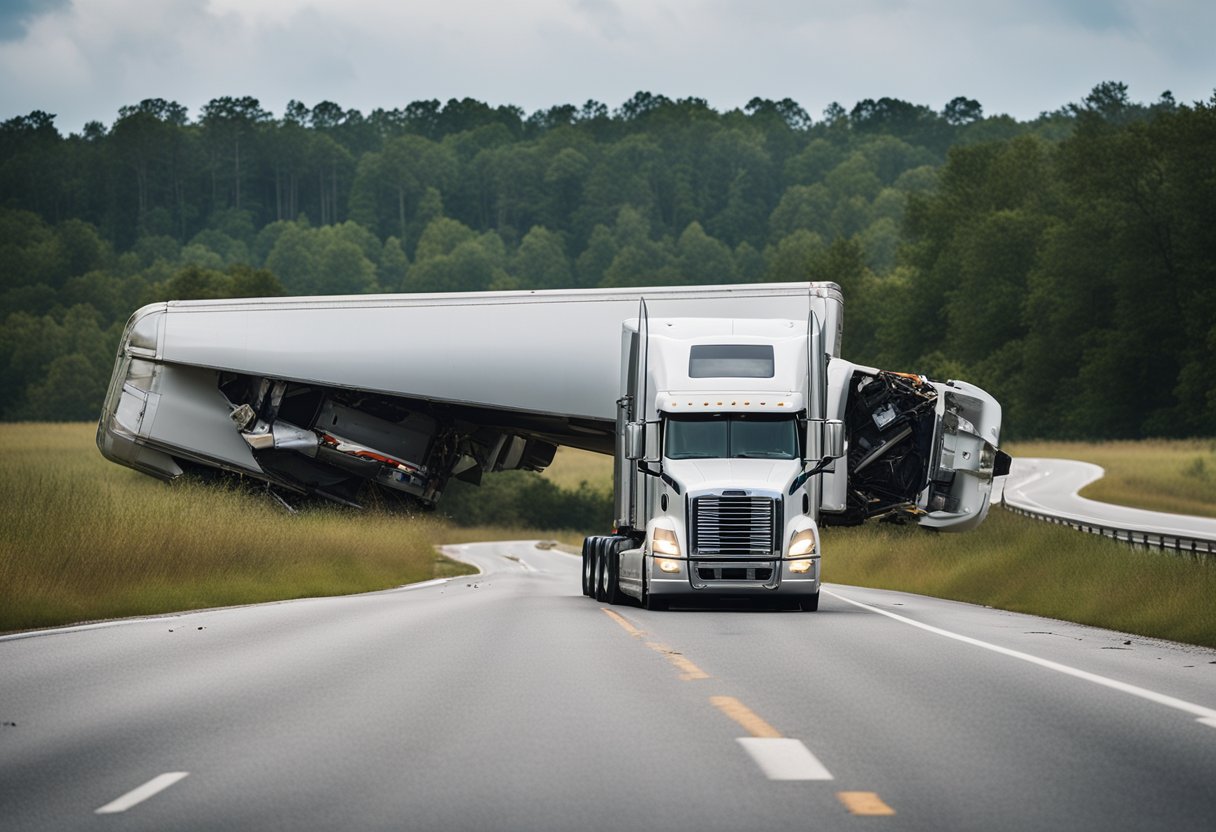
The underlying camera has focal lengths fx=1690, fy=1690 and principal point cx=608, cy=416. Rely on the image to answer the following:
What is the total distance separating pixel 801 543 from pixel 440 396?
1228cm

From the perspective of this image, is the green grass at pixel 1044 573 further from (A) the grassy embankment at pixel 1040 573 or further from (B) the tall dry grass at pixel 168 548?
(B) the tall dry grass at pixel 168 548

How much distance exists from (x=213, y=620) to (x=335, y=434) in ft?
49.7

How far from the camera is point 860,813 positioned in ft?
24.6

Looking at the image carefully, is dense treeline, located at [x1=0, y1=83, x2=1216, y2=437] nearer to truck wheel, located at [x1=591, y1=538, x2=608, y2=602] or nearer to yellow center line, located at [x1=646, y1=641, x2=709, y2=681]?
truck wheel, located at [x1=591, y1=538, x2=608, y2=602]

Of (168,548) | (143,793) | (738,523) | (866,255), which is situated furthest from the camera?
(866,255)

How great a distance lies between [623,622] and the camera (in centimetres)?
2025

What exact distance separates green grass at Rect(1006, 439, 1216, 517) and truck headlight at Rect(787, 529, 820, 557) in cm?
3989

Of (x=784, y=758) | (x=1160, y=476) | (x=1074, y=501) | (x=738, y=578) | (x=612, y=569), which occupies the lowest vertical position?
(x=1074, y=501)

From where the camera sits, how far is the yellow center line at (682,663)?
527 inches

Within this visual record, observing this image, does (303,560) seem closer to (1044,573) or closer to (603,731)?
(1044,573)

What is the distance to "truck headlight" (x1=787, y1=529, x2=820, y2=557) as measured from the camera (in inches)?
864

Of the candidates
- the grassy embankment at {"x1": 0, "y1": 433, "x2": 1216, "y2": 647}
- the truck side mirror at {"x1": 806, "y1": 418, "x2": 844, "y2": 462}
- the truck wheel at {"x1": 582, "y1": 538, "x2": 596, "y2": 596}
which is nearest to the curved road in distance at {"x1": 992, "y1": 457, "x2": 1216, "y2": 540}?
the grassy embankment at {"x1": 0, "y1": 433, "x2": 1216, "y2": 647}

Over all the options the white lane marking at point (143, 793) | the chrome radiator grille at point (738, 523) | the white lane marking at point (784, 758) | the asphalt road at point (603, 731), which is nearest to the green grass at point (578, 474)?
the chrome radiator grille at point (738, 523)

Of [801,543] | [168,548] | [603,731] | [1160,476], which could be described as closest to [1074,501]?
[1160,476]
